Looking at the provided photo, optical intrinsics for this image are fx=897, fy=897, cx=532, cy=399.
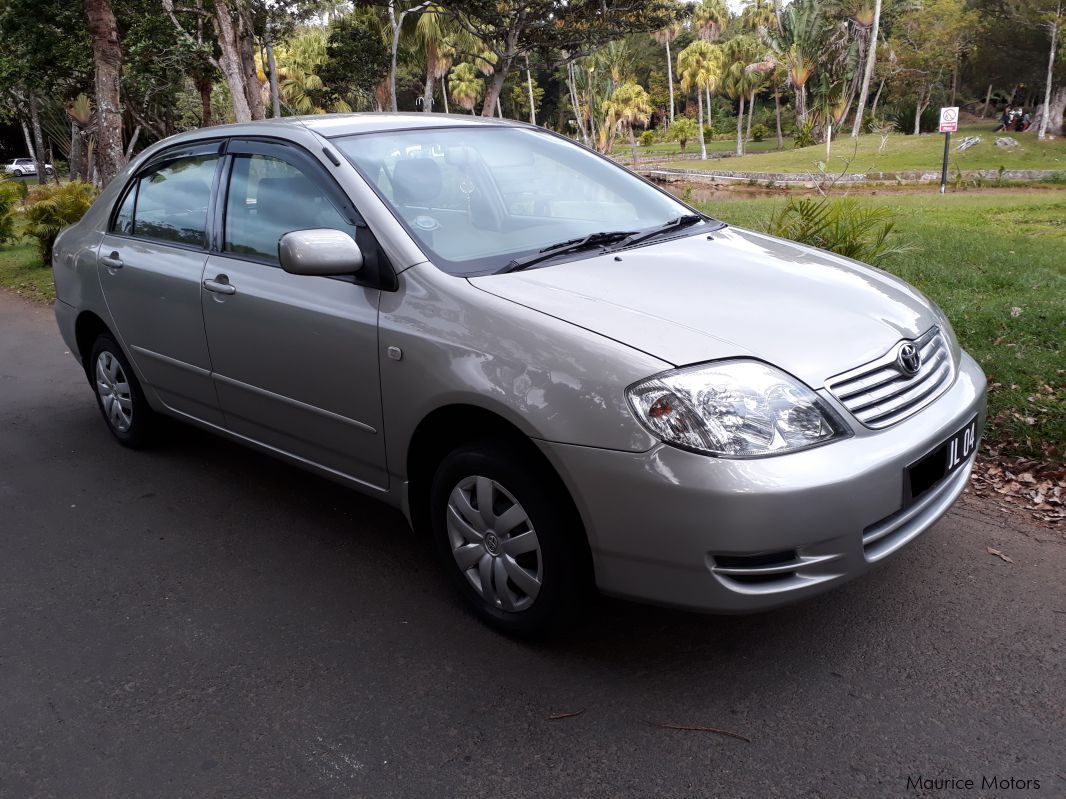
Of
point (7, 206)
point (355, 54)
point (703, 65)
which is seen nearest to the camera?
point (7, 206)

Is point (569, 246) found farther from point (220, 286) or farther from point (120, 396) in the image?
point (120, 396)

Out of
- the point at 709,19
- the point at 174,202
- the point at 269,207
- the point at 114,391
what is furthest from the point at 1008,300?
the point at 709,19

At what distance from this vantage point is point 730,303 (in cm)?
289

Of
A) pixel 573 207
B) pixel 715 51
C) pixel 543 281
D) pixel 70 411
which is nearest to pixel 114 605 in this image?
pixel 543 281

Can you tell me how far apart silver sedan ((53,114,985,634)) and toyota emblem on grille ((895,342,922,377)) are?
0.03 feet

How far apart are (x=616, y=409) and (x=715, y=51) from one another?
201 ft

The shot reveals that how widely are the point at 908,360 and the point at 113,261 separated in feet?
12.5

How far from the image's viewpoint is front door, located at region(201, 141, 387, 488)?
3.27 metres

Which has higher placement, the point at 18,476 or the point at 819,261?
the point at 819,261

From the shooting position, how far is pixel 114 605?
3424mm

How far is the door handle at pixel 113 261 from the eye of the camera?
454 centimetres

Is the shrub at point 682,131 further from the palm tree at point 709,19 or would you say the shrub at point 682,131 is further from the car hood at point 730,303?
the car hood at point 730,303

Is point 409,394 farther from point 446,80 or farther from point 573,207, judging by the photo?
point 446,80

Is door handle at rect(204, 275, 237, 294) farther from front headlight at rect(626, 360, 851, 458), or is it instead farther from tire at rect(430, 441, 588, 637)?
front headlight at rect(626, 360, 851, 458)
